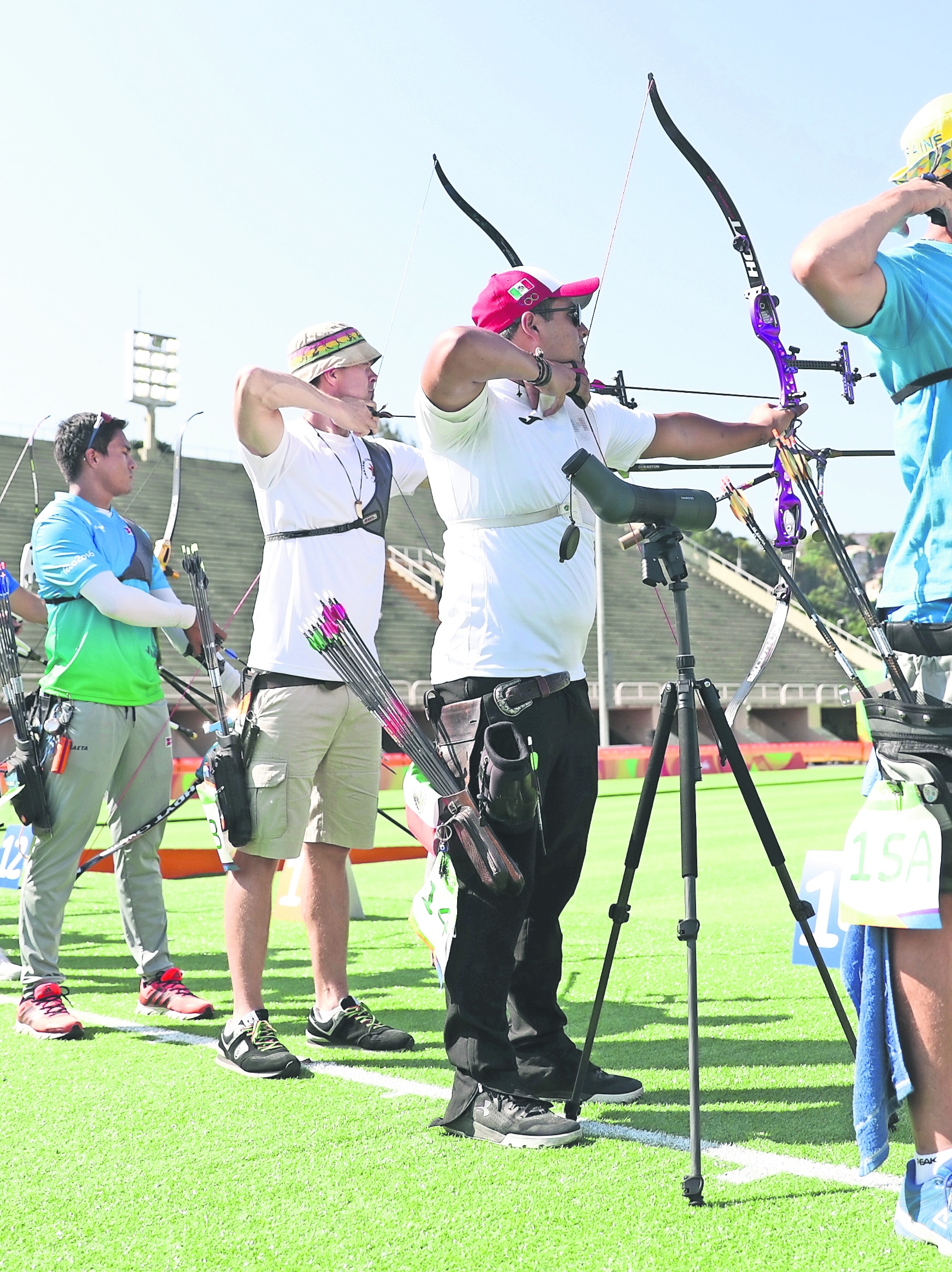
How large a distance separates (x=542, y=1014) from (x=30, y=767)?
6.61ft

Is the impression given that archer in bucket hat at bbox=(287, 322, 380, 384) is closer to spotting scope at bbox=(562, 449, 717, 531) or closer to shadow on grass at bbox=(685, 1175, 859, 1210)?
spotting scope at bbox=(562, 449, 717, 531)

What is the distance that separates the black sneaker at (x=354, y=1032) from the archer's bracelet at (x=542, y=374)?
77.0 inches

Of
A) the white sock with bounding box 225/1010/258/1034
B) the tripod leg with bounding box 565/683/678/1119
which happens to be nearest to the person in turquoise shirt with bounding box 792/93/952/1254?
the tripod leg with bounding box 565/683/678/1119

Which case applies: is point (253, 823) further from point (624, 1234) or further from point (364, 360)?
point (624, 1234)

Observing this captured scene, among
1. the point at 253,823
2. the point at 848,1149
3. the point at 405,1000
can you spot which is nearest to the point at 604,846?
the point at 405,1000

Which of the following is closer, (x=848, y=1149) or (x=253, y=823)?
(x=848, y=1149)

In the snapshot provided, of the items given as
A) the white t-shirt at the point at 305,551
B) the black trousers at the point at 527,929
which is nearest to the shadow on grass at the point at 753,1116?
the black trousers at the point at 527,929

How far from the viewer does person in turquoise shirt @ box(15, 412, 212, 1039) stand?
4.11 metres

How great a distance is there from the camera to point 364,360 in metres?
3.71

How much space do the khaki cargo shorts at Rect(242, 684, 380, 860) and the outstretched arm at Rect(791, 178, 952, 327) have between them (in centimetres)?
196

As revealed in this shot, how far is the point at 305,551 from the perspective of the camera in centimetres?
361

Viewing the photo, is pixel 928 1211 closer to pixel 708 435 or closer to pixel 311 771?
pixel 708 435

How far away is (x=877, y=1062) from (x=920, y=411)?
45.0 inches

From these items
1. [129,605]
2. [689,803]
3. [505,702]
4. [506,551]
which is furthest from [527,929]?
[129,605]
